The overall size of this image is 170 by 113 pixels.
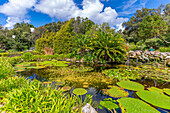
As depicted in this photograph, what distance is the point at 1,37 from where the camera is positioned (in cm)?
1981

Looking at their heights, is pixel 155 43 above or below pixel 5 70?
above

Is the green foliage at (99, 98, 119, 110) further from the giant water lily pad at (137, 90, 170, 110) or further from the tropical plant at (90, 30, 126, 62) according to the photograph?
the tropical plant at (90, 30, 126, 62)

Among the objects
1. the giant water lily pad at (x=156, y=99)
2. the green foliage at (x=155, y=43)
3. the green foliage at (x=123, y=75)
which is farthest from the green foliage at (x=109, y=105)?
the green foliage at (x=155, y=43)

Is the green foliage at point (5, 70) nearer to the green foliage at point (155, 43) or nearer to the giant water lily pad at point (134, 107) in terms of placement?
the giant water lily pad at point (134, 107)

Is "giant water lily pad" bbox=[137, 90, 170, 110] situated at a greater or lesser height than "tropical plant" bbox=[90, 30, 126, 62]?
lesser

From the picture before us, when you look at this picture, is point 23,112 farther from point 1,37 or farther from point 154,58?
point 1,37

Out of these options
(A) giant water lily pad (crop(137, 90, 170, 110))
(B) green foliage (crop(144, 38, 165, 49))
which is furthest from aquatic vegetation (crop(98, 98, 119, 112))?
(B) green foliage (crop(144, 38, 165, 49))

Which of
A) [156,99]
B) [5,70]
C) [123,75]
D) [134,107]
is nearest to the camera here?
[134,107]

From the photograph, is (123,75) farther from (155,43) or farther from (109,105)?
(155,43)

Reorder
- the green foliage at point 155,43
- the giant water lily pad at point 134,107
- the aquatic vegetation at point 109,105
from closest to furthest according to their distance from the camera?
the giant water lily pad at point 134,107, the aquatic vegetation at point 109,105, the green foliage at point 155,43

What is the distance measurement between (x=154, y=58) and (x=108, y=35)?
14.6 feet

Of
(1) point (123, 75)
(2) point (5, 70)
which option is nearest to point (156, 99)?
(1) point (123, 75)

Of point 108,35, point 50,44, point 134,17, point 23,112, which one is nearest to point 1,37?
point 50,44

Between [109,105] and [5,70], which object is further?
[5,70]
